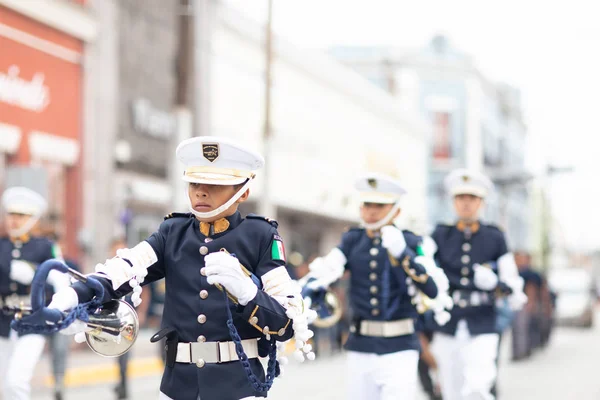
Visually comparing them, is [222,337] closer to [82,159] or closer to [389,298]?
[389,298]

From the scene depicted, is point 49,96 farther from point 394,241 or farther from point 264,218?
point 264,218

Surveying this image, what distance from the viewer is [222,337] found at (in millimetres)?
5109

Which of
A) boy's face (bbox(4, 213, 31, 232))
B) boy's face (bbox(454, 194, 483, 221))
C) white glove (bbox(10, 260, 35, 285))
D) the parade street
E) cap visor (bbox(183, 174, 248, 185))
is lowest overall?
the parade street

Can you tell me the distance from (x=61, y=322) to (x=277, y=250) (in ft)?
3.63

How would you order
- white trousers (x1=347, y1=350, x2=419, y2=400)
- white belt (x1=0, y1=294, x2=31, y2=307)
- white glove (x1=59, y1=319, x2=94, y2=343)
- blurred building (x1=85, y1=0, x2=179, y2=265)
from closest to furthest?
white glove (x1=59, y1=319, x2=94, y2=343) < white trousers (x1=347, y1=350, x2=419, y2=400) < white belt (x1=0, y1=294, x2=31, y2=307) < blurred building (x1=85, y1=0, x2=179, y2=265)

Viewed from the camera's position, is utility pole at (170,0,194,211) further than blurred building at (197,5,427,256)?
No

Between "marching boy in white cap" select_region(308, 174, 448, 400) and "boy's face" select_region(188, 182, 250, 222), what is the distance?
7.95ft

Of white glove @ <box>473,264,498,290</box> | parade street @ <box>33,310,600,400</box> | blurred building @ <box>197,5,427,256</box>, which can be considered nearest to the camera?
white glove @ <box>473,264,498,290</box>

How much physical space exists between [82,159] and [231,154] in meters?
16.8

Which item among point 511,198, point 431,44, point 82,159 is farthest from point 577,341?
point 511,198

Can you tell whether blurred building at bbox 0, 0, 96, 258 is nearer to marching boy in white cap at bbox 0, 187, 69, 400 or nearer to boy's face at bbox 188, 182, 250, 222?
marching boy in white cap at bbox 0, 187, 69, 400

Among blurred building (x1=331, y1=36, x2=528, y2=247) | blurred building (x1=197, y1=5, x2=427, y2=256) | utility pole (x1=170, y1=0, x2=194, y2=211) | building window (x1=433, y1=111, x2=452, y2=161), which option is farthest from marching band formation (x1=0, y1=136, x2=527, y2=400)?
building window (x1=433, y1=111, x2=452, y2=161)

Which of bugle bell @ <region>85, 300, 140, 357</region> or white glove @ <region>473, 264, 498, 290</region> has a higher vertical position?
white glove @ <region>473, 264, 498, 290</region>

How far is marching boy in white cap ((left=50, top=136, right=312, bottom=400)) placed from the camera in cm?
505
